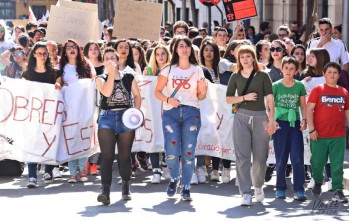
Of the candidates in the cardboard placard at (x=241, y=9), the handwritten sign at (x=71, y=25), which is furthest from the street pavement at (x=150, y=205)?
the cardboard placard at (x=241, y=9)

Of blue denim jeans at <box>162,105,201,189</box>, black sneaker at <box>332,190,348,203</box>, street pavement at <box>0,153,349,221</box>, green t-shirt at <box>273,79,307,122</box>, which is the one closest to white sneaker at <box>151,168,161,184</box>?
street pavement at <box>0,153,349,221</box>

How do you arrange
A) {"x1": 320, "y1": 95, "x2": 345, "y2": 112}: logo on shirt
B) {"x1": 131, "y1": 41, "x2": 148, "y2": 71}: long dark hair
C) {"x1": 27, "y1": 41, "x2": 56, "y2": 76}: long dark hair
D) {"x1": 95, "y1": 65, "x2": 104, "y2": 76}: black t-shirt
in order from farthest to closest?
{"x1": 131, "y1": 41, "x2": 148, "y2": 71}: long dark hair → {"x1": 95, "y1": 65, "x2": 104, "y2": 76}: black t-shirt → {"x1": 27, "y1": 41, "x2": 56, "y2": 76}: long dark hair → {"x1": 320, "y1": 95, "x2": 345, "y2": 112}: logo on shirt

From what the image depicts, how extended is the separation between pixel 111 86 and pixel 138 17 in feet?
20.1

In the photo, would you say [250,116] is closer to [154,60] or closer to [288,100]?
[288,100]

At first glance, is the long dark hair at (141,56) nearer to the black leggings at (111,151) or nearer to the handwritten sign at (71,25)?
the handwritten sign at (71,25)

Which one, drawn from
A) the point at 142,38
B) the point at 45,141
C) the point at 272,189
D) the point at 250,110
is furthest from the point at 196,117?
the point at 142,38

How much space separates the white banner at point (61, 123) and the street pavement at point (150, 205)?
46 centimetres

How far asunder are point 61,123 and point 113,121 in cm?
212

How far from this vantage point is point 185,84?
41.1 ft

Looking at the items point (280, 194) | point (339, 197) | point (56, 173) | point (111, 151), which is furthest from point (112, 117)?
point (339, 197)

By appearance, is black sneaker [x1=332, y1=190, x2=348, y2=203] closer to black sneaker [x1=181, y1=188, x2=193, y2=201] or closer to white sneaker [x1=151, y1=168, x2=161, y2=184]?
black sneaker [x1=181, y1=188, x2=193, y2=201]

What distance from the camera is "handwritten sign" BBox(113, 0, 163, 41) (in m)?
18.2

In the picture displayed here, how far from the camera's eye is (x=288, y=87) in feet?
41.4

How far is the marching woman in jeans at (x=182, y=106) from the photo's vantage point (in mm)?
12516
